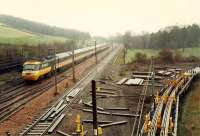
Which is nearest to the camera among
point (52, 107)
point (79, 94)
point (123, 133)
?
point (123, 133)

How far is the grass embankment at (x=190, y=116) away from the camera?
24.8 meters

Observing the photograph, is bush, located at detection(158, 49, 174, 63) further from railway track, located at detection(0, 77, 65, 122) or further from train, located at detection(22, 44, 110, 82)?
railway track, located at detection(0, 77, 65, 122)

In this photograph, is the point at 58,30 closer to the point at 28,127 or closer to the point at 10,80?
the point at 10,80

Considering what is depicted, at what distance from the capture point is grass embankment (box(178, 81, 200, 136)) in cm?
2476

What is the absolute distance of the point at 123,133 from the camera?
21938 millimetres

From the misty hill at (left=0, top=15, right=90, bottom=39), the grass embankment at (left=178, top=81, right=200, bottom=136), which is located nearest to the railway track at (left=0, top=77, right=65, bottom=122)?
the grass embankment at (left=178, top=81, right=200, bottom=136)

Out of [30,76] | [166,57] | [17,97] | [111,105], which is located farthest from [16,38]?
[111,105]

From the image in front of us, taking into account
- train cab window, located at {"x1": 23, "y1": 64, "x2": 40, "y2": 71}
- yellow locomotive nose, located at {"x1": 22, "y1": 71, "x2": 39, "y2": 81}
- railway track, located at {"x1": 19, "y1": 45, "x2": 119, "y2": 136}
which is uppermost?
train cab window, located at {"x1": 23, "y1": 64, "x2": 40, "y2": 71}

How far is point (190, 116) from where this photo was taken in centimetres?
2909

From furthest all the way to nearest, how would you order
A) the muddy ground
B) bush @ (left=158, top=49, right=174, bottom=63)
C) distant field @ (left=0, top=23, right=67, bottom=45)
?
1. bush @ (left=158, top=49, right=174, bottom=63)
2. distant field @ (left=0, top=23, right=67, bottom=45)
3. the muddy ground

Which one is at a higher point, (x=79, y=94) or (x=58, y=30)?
(x=58, y=30)

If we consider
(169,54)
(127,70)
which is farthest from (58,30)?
(127,70)

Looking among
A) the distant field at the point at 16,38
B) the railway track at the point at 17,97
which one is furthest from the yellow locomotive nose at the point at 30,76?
the distant field at the point at 16,38

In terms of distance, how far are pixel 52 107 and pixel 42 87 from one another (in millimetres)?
9412
